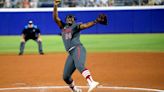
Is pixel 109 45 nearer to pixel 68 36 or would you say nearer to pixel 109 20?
pixel 109 20

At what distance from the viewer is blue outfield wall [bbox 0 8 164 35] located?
33750 millimetres

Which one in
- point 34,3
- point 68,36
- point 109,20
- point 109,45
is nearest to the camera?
point 68,36

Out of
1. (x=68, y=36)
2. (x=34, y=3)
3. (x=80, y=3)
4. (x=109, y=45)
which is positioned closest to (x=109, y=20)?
(x=80, y=3)

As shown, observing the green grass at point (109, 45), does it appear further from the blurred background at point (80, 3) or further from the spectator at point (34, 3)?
the spectator at point (34, 3)

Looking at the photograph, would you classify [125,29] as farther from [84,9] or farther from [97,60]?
[97,60]

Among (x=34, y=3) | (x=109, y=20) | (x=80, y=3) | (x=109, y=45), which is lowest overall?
(x=109, y=45)

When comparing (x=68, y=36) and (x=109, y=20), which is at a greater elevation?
(x=68, y=36)

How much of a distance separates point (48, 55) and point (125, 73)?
21.5 ft

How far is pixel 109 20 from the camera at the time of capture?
33969mm

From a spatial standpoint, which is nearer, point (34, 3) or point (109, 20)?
point (109, 20)

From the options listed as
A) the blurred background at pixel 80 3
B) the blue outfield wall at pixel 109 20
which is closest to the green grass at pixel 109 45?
the blue outfield wall at pixel 109 20

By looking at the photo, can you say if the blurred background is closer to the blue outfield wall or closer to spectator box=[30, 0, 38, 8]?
spectator box=[30, 0, 38, 8]

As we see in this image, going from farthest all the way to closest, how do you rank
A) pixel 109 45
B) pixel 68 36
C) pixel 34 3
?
1. pixel 34 3
2. pixel 109 45
3. pixel 68 36

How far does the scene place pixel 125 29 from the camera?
3441 centimetres
